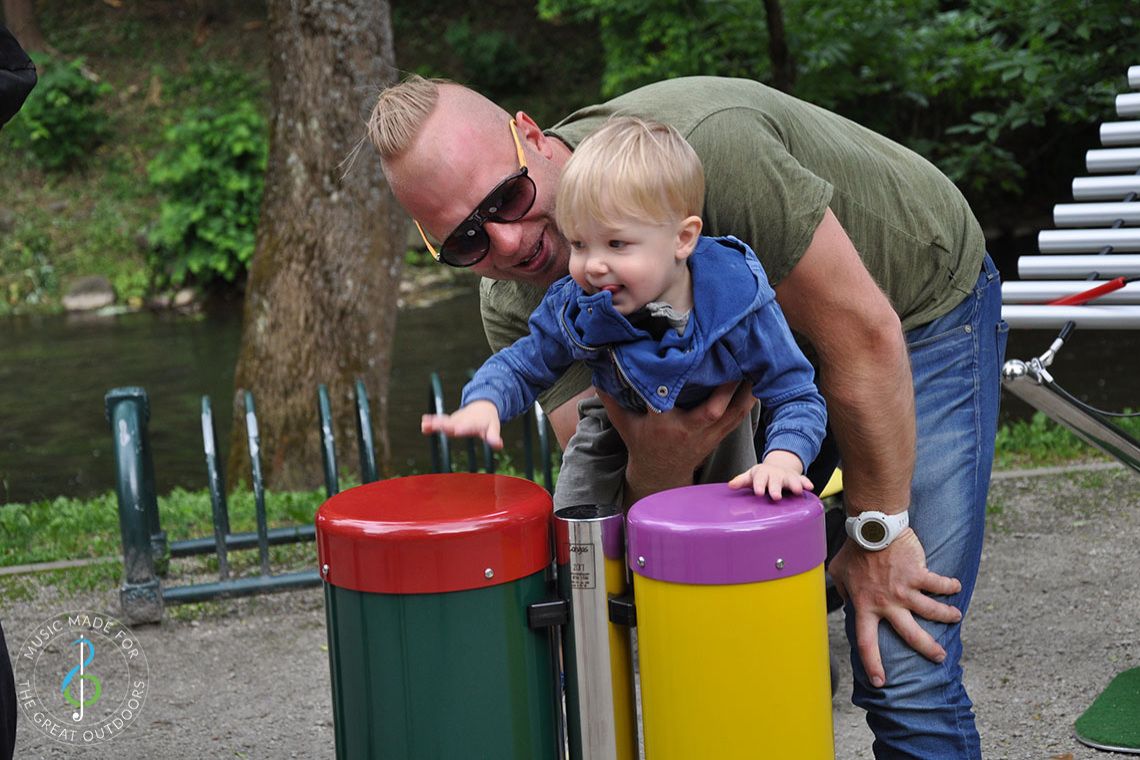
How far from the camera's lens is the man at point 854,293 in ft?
8.09

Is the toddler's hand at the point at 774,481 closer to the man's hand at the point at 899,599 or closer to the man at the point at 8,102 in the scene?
the man's hand at the point at 899,599

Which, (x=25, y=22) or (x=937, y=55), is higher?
(x=25, y=22)

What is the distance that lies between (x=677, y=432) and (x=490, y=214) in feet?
1.75

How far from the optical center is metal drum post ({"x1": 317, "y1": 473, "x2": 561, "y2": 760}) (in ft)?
7.09

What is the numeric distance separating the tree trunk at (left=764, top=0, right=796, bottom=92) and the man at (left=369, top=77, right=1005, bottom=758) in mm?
5862

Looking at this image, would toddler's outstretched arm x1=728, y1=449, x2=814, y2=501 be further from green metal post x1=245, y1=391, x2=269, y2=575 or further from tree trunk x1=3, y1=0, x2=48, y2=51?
tree trunk x1=3, y1=0, x2=48, y2=51

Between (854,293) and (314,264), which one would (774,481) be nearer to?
(854,293)

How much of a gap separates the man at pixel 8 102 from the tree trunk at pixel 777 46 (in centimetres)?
660

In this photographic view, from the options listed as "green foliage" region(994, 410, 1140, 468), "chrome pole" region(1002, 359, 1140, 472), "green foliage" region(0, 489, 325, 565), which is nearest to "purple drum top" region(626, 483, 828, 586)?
"chrome pole" region(1002, 359, 1140, 472)

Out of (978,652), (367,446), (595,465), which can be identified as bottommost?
(978,652)

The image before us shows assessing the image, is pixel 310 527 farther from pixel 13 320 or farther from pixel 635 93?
pixel 13 320

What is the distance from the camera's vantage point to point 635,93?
2740 mm

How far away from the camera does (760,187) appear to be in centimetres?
244

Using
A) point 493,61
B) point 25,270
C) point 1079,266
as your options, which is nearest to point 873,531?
point 1079,266
